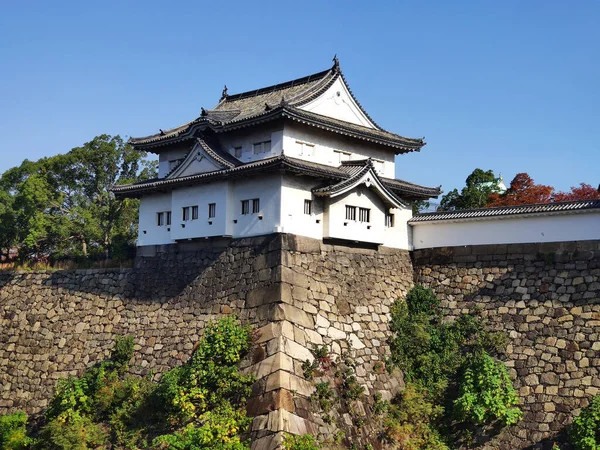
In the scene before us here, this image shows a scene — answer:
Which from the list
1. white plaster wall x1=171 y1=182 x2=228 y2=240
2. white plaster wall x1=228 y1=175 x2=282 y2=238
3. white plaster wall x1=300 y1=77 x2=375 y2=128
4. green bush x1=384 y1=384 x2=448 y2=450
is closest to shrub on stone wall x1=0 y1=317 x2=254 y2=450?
white plaster wall x1=228 y1=175 x2=282 y2=238

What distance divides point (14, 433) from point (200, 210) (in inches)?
397

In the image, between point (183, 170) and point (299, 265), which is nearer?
point (299, 265)

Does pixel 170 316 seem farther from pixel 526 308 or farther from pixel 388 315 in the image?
pixel 526 308

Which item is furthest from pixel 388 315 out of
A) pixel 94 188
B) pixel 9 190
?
pixel 9 190

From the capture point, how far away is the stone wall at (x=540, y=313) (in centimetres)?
2073

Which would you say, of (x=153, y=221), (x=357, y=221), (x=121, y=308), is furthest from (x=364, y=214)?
(x=121, y=308)

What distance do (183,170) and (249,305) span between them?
20.7 ft

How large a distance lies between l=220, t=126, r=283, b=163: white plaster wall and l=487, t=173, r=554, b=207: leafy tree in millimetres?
16759

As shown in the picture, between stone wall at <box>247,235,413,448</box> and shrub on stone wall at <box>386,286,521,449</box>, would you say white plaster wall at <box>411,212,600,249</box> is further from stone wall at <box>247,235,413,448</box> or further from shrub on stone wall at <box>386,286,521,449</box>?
shrub on stone wall at <box>386,286,521,449</box>

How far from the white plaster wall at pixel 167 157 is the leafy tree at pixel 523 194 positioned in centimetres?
1748

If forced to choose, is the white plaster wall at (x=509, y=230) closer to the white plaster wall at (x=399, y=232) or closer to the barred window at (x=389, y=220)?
the white plaster wall at (x=399, y=232)

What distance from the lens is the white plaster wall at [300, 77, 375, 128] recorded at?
25109 mm

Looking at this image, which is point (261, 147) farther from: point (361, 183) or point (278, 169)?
point (361, 183)

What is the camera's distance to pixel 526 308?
22641mm
